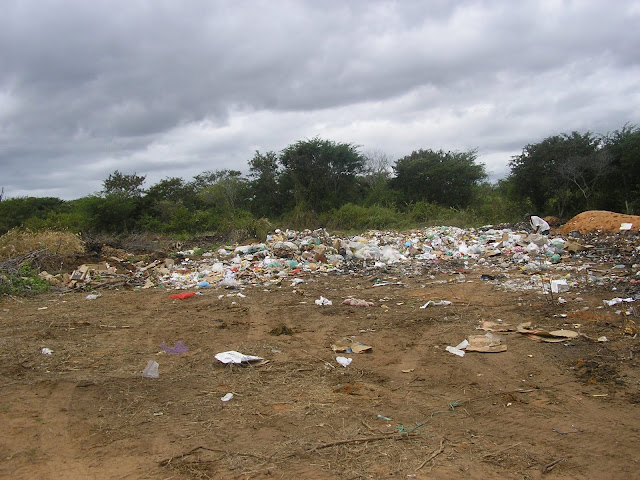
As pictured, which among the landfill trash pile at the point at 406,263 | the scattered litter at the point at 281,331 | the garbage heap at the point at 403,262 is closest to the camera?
the scattered litter at the point at 281,331

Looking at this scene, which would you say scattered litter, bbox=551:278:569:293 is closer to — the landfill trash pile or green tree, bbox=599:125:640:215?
the landfill trash pile

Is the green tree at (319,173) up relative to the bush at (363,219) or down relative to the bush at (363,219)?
up

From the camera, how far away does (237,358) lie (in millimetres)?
3865

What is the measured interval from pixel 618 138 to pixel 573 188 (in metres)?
2.07

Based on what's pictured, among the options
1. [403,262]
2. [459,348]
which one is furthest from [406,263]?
[459,348]

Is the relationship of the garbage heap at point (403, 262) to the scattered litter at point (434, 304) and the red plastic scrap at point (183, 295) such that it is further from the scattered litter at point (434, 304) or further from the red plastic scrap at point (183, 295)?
the scattered litter at point (434, 304)

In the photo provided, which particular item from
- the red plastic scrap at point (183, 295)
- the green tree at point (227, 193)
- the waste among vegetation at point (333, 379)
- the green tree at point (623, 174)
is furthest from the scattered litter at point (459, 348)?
the green tree at point (227, 193)

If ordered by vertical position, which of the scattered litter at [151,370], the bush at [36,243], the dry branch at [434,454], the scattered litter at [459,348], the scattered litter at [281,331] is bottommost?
the scattered litter at [459,348]

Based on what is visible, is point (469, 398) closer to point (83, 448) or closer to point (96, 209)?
point (83, 448)

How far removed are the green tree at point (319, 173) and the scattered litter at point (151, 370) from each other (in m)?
19.1

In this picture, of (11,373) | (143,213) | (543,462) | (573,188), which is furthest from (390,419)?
(143,213)

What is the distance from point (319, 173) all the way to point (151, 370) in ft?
66.0

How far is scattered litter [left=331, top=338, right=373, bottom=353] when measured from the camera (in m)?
4.18

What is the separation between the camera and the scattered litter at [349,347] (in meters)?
4.18
